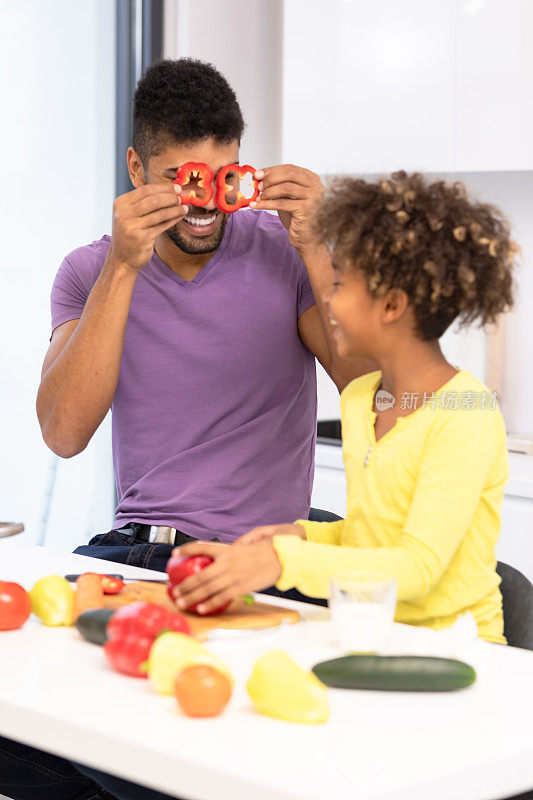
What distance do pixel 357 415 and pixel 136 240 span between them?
0.55 meters

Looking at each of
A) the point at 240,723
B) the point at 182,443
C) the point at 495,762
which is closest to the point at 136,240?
the point at 182,443

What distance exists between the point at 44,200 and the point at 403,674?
276 centimetres

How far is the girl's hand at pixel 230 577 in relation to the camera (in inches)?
46.6

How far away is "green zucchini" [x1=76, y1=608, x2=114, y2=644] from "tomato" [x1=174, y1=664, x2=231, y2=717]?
0.72ft

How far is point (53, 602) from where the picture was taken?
4.06 ft

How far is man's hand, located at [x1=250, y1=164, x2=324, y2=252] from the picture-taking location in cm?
192

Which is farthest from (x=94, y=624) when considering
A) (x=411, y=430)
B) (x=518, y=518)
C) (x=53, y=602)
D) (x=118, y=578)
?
(x=518, y=518)

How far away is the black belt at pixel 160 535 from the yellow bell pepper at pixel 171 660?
836mm

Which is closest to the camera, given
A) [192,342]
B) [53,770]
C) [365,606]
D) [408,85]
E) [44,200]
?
[365,606]

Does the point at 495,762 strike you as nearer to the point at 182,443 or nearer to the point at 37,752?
the point at 37,752

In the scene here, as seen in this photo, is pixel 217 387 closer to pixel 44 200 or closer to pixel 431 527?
pixel 431 527

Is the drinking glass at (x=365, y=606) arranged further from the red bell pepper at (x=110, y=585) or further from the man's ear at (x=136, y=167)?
the man's ear at (x=136, y=167)

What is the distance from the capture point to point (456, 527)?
1264mm

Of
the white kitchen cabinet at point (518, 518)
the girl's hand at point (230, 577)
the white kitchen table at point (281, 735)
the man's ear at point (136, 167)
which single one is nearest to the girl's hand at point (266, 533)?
the girl's hand at point (230, 577)
